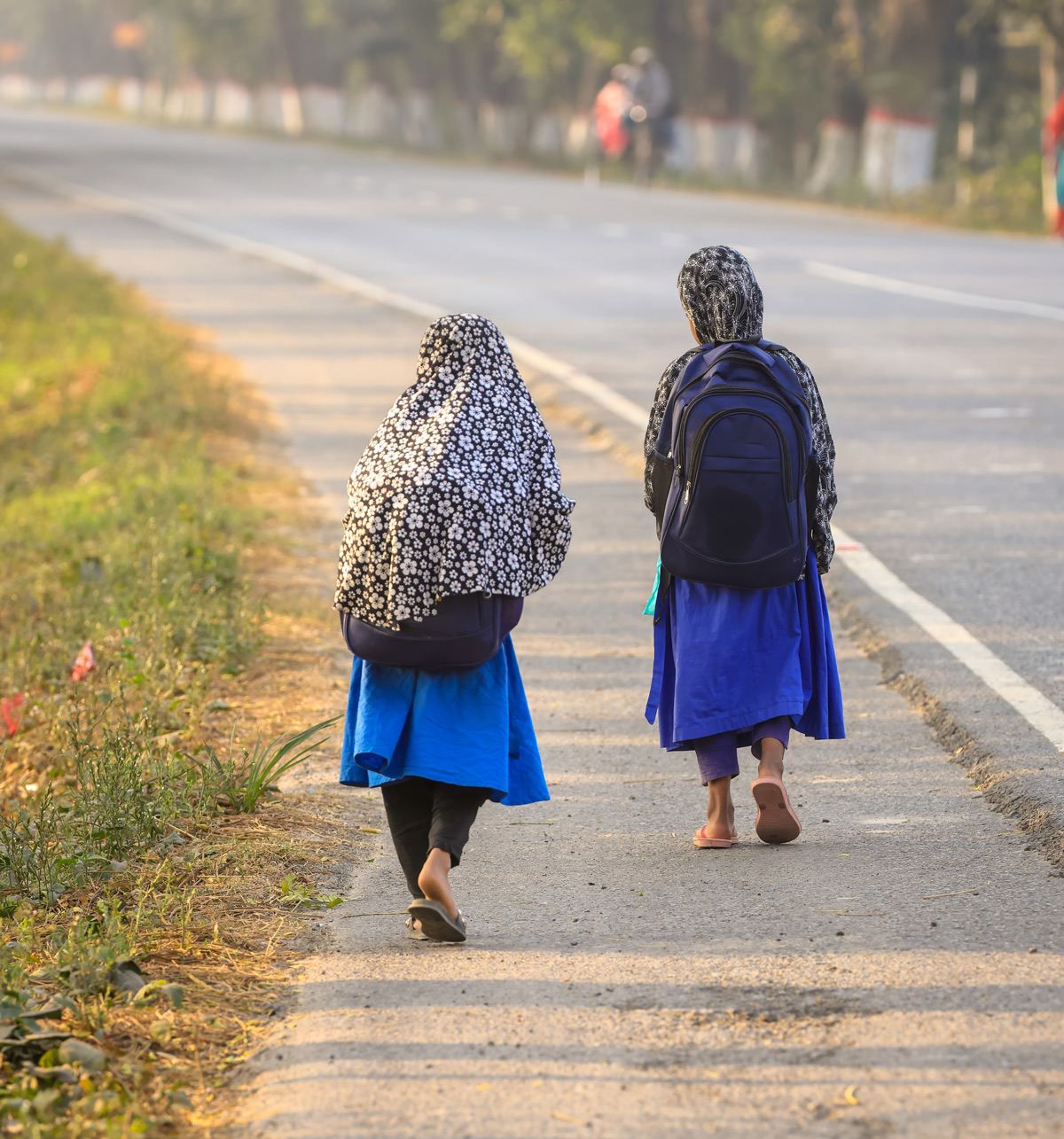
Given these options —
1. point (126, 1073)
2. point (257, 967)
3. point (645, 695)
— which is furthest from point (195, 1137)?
point (645, 695)

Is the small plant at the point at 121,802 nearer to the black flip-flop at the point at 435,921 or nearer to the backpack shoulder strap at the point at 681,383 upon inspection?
the black flip-flop at the point at 435,921

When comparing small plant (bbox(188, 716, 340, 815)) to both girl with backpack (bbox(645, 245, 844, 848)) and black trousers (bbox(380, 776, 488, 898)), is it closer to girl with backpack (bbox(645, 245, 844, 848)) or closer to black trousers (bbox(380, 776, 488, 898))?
black trousers (bbox(380, 776, 488, 898))

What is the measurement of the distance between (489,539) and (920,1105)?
167cm

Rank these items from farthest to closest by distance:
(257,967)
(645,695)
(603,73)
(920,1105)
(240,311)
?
(603,73) → (240,311) → (645,695) → (257,967) → (920,1105)

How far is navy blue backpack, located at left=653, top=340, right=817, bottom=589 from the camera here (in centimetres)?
482

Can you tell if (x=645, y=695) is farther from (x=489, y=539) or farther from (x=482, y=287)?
(x=482, y=287)

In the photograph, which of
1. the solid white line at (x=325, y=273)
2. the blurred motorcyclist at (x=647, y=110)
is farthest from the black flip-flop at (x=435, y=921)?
the blurred motorcyclist at (x=647, y=110)

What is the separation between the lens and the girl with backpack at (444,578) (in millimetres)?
4301

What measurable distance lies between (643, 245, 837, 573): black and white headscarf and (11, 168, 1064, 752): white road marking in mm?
1220

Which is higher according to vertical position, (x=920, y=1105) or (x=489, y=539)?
(x=489, y=539)

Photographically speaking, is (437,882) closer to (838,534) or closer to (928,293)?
(838,534)

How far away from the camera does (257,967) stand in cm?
424

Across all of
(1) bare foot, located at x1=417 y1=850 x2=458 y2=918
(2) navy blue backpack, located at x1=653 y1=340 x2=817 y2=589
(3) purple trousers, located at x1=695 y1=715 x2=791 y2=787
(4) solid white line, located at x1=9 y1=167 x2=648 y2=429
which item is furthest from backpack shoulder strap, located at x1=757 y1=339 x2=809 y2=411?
(4) solid white line, located at x1=9 y1=167 x2=648 y2=429

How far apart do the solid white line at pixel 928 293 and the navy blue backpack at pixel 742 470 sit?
11.2 meters
